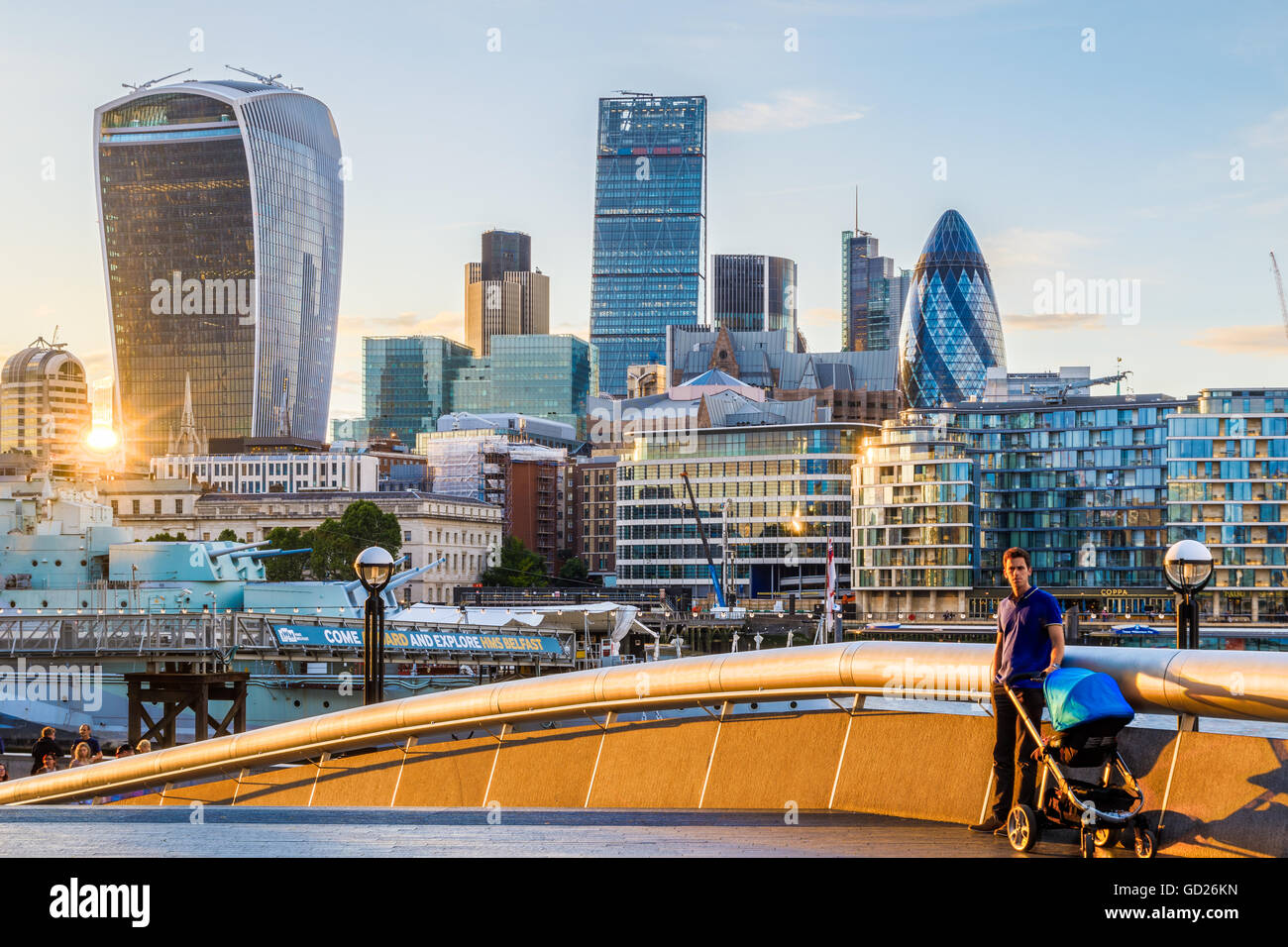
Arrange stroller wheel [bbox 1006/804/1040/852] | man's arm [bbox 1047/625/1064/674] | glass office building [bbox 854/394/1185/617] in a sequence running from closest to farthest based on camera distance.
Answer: stroller wheel [bbox 1006/804/1040/852] → man's arm [bbox 1047/625/1064/674] → glass office building [bbox 854/394/1185/617]

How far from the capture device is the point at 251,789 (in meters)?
17.3

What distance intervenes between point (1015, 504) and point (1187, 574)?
455 ft

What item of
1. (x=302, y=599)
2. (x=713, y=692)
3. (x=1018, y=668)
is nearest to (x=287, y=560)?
(x=302, y=599)

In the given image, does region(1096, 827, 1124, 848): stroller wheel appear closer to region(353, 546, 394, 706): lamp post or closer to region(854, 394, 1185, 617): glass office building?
region(353, 546, 394, 706): lamp post

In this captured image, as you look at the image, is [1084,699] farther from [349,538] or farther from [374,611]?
[349,538]

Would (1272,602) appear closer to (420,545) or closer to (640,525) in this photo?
(640,525)

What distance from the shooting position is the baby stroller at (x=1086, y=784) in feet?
31.4

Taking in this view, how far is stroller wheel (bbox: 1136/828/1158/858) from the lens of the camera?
953 cm

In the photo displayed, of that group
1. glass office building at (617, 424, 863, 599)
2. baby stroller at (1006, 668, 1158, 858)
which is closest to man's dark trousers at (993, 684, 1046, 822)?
baby stroller at (1006, 668, 1158, 858)

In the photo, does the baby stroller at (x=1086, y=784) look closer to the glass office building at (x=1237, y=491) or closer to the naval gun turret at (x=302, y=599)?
the naval gun turret at (x=302, y=599)

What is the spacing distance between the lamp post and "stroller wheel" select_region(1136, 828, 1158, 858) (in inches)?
460

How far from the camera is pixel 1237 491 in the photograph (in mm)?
133375
